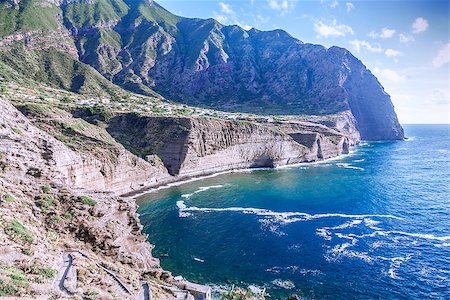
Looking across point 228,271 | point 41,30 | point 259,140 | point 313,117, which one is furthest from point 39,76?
point 228,271

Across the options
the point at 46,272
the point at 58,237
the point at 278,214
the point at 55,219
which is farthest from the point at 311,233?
the point at 46,272

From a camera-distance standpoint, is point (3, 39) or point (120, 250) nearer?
point (120, 250)

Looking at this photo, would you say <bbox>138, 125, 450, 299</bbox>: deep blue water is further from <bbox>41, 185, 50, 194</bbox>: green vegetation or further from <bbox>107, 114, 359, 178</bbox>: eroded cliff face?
<bbox>41, 185, 50, 194</bbox>: green vegetation

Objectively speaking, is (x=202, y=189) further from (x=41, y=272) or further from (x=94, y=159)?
(x=41, y=272)

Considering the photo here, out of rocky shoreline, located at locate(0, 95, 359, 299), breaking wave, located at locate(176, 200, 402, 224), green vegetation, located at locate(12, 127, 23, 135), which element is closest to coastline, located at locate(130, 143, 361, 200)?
rocky shoreline, located at locate(0, 95, 359, 299)

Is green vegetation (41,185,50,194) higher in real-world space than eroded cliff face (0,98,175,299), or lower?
higher

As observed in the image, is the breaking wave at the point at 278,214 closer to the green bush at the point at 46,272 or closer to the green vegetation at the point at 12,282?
the green bush at the point at 46,272

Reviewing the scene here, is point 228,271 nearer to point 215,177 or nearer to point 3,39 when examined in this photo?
point 215,177
